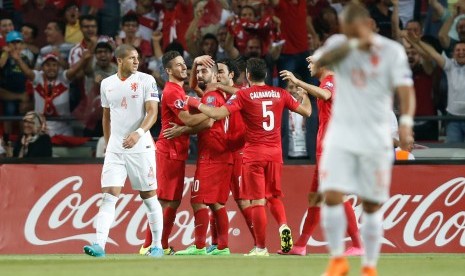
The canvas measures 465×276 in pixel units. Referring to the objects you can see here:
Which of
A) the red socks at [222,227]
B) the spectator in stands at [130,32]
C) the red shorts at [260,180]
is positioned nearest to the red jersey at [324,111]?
the red shorts at [260,180]

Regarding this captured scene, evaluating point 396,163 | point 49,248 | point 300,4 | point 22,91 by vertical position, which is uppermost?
point 300,4

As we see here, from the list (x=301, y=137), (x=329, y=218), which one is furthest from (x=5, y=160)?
(x=329, y=218)

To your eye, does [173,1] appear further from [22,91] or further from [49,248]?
[49,248]

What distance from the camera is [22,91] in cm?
1902

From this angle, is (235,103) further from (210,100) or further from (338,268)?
(338,268)

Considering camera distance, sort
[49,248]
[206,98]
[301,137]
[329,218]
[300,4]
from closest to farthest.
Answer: [329,218], [206,98], [49,248], [301,137], [300,4]

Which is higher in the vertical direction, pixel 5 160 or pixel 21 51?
pixel 21 51

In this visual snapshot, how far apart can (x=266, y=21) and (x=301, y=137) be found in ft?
6.89

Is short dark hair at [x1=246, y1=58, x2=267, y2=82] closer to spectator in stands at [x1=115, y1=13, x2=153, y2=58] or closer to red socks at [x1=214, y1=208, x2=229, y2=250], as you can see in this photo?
red socks at [x1=214, y1=208, x2=229, y2=250]

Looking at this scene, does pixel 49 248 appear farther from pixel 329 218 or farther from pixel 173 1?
pixel 329 218

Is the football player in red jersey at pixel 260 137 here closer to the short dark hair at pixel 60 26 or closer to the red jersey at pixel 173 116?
the red jersey at pixel 173 116

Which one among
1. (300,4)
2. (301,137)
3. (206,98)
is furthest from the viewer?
(300,4)

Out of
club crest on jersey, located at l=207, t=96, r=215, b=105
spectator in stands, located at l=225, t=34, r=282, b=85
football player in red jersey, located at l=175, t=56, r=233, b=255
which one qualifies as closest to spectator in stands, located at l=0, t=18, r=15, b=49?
spectator in stands, located at l=225, t=34, r=282, b=85

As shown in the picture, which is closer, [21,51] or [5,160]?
[5,160]
